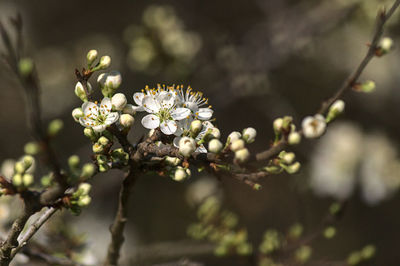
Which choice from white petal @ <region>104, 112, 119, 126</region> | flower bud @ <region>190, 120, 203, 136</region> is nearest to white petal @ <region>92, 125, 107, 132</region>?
white petal @ <region>104, 112, 119, 126</region>

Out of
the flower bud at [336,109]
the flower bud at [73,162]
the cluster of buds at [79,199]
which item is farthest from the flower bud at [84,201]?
the flower bud at [336,109]

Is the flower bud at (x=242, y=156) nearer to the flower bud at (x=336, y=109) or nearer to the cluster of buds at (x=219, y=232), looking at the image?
the flower bud at (x=336, y=109)

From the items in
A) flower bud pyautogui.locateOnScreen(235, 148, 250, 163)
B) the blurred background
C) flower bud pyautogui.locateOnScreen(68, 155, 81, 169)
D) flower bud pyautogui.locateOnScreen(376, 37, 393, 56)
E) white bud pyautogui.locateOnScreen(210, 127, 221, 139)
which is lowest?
flower bud pyautogui.locateOnScreen(68, 155, 81, 169)

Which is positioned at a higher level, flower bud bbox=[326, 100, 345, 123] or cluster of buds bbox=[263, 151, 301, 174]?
flower bud bbox=[326, 100, 345, 123]

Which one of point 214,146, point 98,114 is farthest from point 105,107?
point 214,146

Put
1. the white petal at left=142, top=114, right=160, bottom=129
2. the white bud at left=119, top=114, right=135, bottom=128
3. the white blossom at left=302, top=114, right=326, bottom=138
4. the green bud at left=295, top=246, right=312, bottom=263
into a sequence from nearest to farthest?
the white blossom at left=302, top=114, right=326, bottom=138
the white bud at left=119, top=114, right=135, bottom=128
the white petal at left=142, top=114, right=160, bottom=129
the green bud at left=295, top=246, right=312, bottom=263

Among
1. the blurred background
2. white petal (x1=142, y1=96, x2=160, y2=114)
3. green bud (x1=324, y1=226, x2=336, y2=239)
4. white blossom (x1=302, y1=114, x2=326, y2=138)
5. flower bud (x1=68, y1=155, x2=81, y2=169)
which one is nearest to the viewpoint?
flower bud (x1=68, y1=155, x2=81, y2=169)

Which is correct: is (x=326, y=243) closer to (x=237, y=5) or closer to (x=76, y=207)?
(x=237, y=5)

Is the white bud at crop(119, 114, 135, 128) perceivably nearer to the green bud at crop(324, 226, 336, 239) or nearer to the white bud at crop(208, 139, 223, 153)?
the white bud at crop(208, 139, 223, 153)
